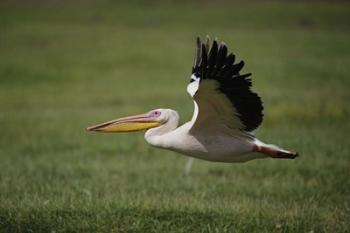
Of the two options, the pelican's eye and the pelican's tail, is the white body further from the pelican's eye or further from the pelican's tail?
the pelican's eye

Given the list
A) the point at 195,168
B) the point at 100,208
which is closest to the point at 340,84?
the point at 195,168

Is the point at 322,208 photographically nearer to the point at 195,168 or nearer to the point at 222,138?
the point at 222,138

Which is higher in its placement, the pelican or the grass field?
the pelican

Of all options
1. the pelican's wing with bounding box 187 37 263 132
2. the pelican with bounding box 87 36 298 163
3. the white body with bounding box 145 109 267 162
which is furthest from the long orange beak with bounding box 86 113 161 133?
the pelican's wing with bounding box 187 37 263 132

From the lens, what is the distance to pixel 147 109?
16.9m

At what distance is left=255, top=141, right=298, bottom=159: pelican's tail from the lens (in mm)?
5829

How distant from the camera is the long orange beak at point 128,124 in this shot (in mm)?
6031

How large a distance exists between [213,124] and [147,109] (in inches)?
433

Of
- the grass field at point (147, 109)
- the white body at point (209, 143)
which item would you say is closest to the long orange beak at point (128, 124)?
the white body at point (209, 143)

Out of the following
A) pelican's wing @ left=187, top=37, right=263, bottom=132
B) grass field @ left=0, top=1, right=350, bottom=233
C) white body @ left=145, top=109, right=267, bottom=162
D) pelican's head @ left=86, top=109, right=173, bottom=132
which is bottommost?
grass field @ left=0, top=1, right=350, bottom=233

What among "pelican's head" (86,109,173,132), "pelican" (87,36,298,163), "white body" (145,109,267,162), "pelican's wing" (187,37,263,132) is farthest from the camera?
"pelican's head" (86,109,173,132)

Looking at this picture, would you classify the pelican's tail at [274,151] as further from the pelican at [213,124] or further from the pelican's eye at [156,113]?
the pelican's eye at [156,113]

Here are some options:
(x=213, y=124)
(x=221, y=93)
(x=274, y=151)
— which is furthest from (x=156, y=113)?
(x=274, y=151)

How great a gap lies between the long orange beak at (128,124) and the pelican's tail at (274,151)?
0.96 meters
